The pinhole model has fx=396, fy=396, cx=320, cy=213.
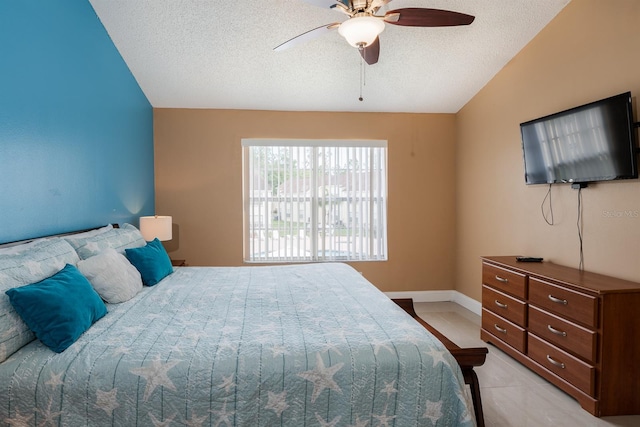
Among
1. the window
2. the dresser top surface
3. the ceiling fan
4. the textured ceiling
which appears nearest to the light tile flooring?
the dresser top surface

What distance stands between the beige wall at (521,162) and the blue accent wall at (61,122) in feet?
12.3

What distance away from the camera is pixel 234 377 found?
4.94ft

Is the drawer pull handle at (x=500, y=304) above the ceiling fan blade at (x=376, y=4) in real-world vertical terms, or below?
below

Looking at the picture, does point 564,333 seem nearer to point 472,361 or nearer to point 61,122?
point 472,361

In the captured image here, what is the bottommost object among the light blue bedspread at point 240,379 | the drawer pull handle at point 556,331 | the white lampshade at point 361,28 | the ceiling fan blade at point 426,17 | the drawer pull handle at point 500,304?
the drawer pull handle at point 556,331

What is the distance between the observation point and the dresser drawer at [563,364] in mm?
2410

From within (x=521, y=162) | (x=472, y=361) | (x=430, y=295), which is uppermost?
(x=521, y=162)

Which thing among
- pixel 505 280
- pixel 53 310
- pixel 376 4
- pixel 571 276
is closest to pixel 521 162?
pixel 505 280

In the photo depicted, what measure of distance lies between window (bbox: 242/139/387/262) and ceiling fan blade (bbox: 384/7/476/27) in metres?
2.56

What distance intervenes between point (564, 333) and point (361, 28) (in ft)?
7.61

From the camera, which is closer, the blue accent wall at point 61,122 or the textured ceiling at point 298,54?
the blue accent wall at point 61,122

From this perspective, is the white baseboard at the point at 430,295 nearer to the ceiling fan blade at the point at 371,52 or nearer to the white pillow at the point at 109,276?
the ceiling fan blade at the point at 371,52

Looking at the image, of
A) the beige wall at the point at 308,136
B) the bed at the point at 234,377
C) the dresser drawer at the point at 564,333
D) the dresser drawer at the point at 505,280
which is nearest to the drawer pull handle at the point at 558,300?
the dresser drawer at the point at 564,333

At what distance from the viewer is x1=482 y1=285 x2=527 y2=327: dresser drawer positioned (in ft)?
10.0
